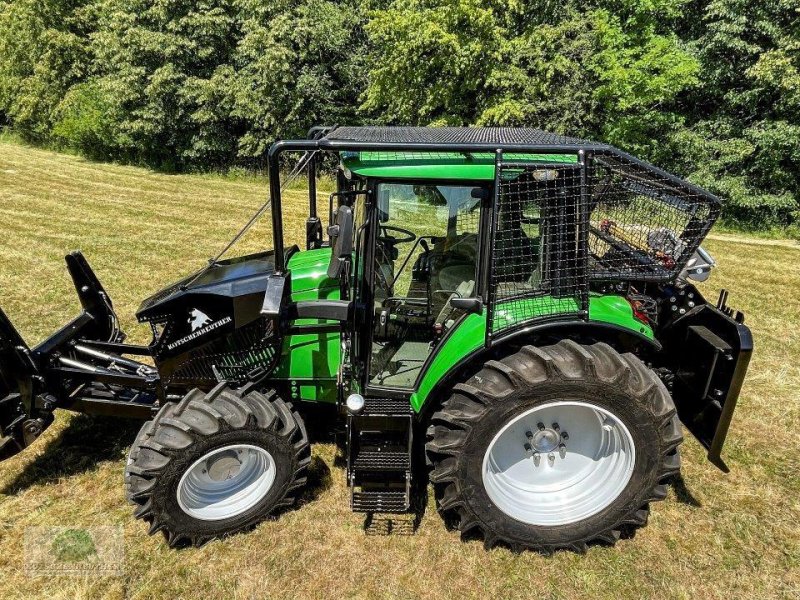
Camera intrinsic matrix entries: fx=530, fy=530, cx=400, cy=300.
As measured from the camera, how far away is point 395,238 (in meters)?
2.89

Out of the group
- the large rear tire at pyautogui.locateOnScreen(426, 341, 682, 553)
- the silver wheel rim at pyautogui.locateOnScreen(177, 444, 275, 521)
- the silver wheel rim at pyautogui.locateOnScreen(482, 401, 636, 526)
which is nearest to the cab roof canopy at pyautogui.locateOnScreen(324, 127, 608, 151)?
the large rear tire at pyautogui.locateOnScreen(426, 341, 682, 553)

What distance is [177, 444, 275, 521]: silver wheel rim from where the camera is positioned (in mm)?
2947

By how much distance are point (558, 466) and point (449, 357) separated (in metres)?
1.05

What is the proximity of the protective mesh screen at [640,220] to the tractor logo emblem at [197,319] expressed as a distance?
225 cm

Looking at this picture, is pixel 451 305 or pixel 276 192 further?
pixel 451 305

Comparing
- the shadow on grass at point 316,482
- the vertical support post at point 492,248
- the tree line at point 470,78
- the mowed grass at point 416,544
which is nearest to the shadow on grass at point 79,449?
the mowed grass at point 416,544

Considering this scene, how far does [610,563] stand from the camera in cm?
296

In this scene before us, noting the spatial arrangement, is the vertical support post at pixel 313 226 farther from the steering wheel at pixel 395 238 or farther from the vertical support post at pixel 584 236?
the vertical support post at pixel 584 236

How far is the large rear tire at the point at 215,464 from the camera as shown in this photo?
2.76 m

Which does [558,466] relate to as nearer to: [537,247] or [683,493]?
[683,493]

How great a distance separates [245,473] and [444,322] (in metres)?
1.47

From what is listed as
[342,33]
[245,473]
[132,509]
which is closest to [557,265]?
[245,473]

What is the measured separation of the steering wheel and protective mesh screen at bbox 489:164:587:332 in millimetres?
507

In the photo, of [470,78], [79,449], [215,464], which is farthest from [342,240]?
[470,78]
